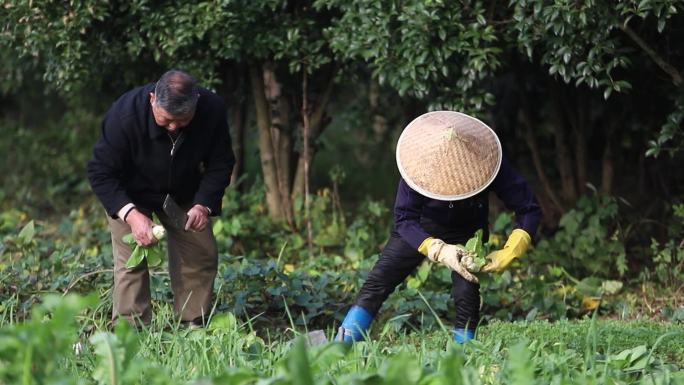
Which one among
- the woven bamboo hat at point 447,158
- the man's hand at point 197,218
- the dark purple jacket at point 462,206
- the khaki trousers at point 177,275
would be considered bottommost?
the khaki trousers at point 177,275

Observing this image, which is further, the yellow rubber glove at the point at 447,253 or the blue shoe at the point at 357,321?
the blue shoe at the point at 357,321

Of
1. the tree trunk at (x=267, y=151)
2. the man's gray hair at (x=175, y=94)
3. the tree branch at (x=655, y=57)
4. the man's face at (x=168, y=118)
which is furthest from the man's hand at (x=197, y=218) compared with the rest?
the tree trunk at (x=267, y=151)

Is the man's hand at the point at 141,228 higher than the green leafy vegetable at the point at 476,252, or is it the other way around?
the man's hand at the point at 141,228

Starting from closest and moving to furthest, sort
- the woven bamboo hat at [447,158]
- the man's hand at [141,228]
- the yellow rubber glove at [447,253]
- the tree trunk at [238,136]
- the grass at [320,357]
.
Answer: the grass at [320,357] → the woven bamboo hat at [447,158] → the yellow rubber glove at [447,253] → the man's hand at [141,228] → the tree trunk at [238,136]

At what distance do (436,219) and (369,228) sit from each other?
3.23 meters

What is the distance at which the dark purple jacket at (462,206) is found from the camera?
17.5ft

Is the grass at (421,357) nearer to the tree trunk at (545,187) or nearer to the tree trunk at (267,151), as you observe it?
the tree trunk at (545,187)

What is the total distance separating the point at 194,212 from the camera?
5.61m

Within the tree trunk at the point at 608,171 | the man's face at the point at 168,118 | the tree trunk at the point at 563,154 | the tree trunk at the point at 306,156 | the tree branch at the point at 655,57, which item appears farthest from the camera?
the tree trunk at the point at 563,154

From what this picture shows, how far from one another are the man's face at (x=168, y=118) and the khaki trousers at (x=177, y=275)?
655mm

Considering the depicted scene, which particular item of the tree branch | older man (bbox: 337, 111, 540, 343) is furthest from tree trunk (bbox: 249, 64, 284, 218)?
older man (bbox: 337, 111, 540, 343)

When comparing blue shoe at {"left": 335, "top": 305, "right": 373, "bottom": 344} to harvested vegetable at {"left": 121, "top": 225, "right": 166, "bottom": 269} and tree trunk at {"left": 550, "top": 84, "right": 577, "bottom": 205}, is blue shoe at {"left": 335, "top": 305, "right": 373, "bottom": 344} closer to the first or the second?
harvested vegetable at {"left": 121, "top": 225, "right": 166, "bottom": 269}

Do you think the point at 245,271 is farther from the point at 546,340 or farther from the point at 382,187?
the point at 382,187

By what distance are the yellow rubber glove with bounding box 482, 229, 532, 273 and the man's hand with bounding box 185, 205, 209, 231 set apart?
4.79ft
